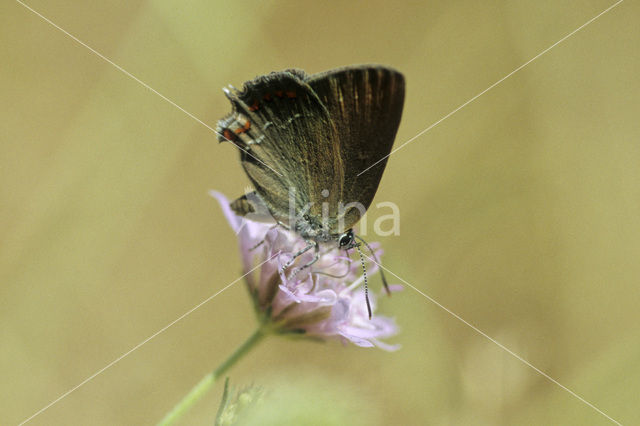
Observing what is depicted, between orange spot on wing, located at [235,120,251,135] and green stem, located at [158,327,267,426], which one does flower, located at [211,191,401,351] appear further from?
orange spot on wing, located at [235,120,251,135]

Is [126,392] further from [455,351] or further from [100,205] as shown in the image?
[455,351]

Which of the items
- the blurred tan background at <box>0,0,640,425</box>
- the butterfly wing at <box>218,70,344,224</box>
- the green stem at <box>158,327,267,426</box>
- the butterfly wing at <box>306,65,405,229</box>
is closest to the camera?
the green stem at <box>158,327,267,426</box>

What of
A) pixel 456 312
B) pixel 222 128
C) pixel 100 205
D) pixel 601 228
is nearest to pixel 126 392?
pixel 100 205

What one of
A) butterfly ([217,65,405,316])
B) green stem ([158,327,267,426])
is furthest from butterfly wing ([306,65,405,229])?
green stem ([158,327,267,426])

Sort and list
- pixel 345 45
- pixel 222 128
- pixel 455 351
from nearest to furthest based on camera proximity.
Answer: pixel 222 128
pixel 455 351
pixel 345 45

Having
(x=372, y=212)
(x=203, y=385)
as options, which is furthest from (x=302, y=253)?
(x=372, y=212)

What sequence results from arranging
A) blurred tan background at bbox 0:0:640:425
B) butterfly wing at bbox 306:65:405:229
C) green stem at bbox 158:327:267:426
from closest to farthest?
1. green stem at bbox 158:327:267:426
2. butterfly wing at bbox 306:65:405:229
3. blurred tan background at bbox 0:0:640:425

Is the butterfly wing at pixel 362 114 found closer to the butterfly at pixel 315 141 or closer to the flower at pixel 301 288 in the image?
the butterfly at pixel 315 141
